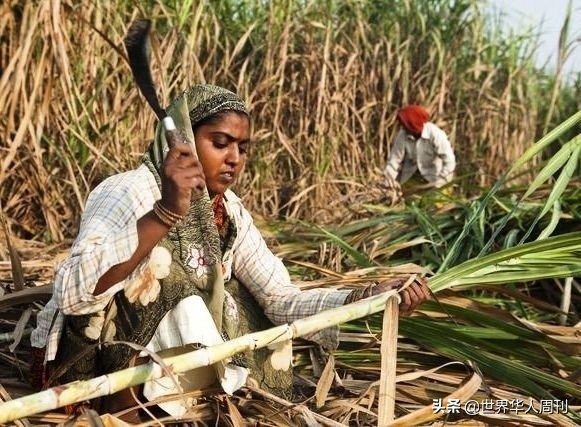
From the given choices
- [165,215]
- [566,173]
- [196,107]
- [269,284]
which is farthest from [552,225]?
[165,215]

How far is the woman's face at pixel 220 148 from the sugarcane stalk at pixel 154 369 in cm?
44

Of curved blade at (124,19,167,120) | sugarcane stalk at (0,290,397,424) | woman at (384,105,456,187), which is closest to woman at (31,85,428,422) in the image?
curved blade at (124,19,167,120)

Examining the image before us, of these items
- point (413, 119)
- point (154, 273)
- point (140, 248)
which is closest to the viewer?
point (140, 248)

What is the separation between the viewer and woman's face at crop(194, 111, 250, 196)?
1.85 meters

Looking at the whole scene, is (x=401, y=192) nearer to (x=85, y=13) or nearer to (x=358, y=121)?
(x=358, y=121)

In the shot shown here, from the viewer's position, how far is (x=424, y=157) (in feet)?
19.6

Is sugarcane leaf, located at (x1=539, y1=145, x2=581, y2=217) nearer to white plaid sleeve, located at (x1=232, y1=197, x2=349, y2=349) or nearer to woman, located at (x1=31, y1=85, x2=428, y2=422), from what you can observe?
woman, located at (x1=31, y1=85, x2=428, y2=422)

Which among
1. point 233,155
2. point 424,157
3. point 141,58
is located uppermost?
point 141,58

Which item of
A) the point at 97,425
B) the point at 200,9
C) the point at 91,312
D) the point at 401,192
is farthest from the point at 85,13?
the point at 97,425

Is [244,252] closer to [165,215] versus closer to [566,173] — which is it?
[165,215]

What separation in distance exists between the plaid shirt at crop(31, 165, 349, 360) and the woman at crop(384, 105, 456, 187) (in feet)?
12.3

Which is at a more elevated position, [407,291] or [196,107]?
[196,107]

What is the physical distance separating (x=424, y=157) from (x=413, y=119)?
305 mm

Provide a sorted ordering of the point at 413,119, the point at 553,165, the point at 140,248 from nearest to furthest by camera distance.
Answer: the point at 140,248 < the point at 553,165 < the point at 413,119
